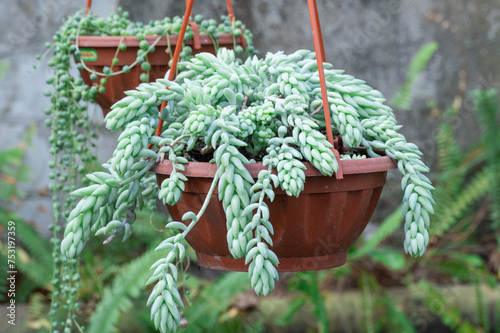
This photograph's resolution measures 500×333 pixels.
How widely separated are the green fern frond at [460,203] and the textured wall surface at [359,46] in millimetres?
293

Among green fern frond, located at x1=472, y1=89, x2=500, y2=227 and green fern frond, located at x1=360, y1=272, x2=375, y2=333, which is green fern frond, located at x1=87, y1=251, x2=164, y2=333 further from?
green fern frond, located at x1=472, y1=89, x2=500, y2=227

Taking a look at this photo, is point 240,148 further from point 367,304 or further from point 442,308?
point 442,308

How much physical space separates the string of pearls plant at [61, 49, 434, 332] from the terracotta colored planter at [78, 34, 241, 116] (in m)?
0.34

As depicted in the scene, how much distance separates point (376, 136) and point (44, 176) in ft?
7.87

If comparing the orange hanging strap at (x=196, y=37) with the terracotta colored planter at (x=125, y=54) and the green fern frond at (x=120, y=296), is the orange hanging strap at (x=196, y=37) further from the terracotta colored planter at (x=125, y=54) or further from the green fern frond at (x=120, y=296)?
the green fern frond at (x=120, y=296)

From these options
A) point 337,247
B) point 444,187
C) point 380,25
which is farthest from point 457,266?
point 337,247

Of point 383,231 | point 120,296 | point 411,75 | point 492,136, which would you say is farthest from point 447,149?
point 120,296

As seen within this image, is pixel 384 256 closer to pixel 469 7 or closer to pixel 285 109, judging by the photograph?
pixel 469 7

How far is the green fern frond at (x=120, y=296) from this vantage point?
1989 mm

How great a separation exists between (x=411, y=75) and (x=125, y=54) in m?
1.75

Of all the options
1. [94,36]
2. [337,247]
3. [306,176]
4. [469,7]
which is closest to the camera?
[306,176]

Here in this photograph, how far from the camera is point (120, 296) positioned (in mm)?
2049

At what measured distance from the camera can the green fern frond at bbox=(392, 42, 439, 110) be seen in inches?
107

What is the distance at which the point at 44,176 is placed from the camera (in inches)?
120
